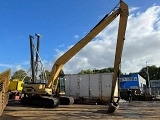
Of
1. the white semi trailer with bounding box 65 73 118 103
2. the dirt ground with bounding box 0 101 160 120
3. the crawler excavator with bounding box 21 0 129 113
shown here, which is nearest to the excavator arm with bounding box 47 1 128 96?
the crawler excavator with bounding box 21 0 129 113

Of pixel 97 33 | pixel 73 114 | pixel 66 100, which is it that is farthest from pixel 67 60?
pixel 73 114

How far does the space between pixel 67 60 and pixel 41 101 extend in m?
4.50

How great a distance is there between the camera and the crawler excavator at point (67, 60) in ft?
61.8

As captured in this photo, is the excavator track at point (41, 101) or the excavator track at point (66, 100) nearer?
the excavator track at point (41, 101)

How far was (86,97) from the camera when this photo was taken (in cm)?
3064

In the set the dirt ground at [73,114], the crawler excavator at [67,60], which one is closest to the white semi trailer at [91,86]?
the crawler excavator at [67,60]

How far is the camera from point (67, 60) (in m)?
23.1

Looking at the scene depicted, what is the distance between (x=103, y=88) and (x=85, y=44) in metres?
9.45

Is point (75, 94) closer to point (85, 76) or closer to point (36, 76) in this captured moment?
point (85, 76)

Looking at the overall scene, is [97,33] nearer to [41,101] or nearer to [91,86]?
[41,101]

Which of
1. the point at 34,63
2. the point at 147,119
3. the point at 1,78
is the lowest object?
the point at 147,119

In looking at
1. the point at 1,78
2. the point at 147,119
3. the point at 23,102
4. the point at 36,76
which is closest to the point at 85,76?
the point at 36,76

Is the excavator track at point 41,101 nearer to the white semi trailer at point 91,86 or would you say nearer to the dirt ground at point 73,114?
the dirt ground at point 73,114

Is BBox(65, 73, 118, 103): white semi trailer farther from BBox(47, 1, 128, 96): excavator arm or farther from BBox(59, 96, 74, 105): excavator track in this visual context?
BBox(47, 1, 128, 96): excavator arm
